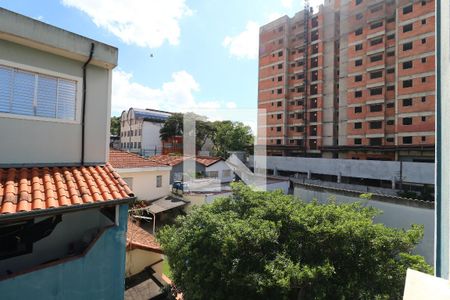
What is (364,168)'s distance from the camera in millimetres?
29281

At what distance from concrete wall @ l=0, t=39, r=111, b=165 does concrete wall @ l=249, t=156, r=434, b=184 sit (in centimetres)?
2899

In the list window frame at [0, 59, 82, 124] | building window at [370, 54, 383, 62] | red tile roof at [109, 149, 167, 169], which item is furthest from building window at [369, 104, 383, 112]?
window frame at [0, 59, 82, 124]

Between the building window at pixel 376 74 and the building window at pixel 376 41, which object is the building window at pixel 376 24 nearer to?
the building window at pixel 376 41

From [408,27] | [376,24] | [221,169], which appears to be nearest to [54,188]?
[221,169]

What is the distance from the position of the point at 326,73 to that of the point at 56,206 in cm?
4132

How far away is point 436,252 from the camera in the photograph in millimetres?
1799

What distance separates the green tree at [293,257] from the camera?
221 inches

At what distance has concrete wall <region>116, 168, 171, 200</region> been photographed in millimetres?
17031

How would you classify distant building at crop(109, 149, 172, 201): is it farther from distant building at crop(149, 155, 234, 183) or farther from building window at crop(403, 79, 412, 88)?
building window at crop(403, 79, 412, 88)

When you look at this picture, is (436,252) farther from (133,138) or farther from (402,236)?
(133,138)

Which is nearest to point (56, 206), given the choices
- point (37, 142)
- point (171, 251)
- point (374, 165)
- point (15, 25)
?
point (37, 142)

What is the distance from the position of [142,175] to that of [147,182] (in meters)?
0.71

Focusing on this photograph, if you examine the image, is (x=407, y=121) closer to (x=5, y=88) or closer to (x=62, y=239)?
(x=62, y=239)

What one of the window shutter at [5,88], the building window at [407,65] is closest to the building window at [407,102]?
the building window at [407,65]
